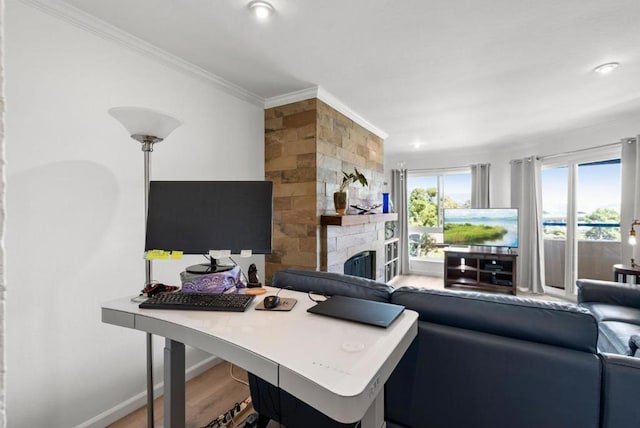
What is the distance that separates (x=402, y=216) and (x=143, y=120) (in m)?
4.99

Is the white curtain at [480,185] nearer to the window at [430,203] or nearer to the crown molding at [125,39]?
the window at [430,203]

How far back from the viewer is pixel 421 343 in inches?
51.8

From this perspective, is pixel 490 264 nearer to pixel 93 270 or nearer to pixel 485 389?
pixel 485 389

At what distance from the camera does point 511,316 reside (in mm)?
1203

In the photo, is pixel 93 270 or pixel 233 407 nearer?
pixel 93 270

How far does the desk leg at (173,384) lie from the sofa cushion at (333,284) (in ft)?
2.01

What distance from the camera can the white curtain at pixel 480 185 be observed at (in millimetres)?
5082

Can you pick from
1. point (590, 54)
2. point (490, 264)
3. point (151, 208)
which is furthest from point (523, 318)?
point (490, 264)

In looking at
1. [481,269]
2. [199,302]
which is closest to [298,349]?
[199,302]

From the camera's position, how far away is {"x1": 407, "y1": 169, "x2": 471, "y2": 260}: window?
5.50m

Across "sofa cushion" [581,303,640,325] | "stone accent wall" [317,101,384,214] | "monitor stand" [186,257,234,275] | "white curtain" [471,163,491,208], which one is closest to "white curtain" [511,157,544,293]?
"white curtain" [471,163,491,208]

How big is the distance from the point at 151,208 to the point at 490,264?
4809mm

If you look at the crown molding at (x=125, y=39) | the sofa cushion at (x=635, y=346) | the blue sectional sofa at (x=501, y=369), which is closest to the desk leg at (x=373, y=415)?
the blue sectional sofa at (x=501, y=369)

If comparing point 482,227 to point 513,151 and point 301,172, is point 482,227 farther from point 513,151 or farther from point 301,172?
point 301,172
